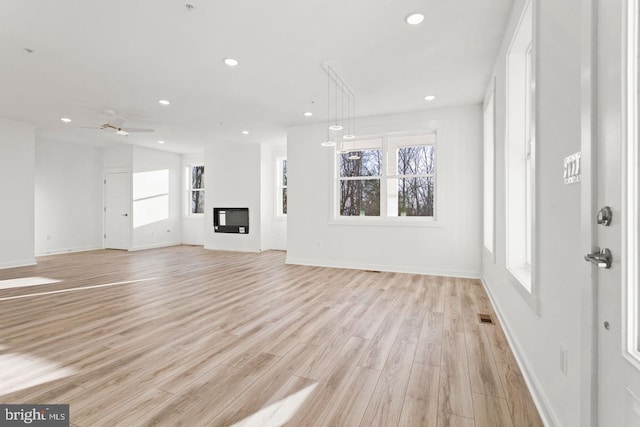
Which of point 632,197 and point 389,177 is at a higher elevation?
point 389,177

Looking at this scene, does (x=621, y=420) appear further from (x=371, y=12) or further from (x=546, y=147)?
(x=371, y=12)

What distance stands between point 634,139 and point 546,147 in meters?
0.95

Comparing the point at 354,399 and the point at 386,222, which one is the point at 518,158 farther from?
the point at 386,222

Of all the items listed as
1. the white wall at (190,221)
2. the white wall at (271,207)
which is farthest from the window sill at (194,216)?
the white wall at (271,207)

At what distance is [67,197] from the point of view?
8023mm

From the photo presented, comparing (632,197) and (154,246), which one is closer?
(632,197)

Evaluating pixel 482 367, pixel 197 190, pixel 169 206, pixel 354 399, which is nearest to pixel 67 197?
pixel 169 206

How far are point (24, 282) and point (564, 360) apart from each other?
21.9 ft

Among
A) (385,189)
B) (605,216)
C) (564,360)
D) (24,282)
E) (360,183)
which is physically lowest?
(24,282)

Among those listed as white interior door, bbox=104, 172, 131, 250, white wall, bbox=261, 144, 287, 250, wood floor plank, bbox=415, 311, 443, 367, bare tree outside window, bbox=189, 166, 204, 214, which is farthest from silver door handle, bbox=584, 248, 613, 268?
bare tree outside window, bbox=189, 166, 204, 214

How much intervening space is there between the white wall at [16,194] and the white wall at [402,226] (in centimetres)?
540

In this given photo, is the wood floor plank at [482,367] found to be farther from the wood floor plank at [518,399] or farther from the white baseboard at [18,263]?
the white baseboard at [18,263]

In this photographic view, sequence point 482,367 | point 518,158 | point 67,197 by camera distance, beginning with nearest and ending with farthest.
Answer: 1. point 482,367
2. point 518,158
3. point 67,197

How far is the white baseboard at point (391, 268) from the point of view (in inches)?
199
